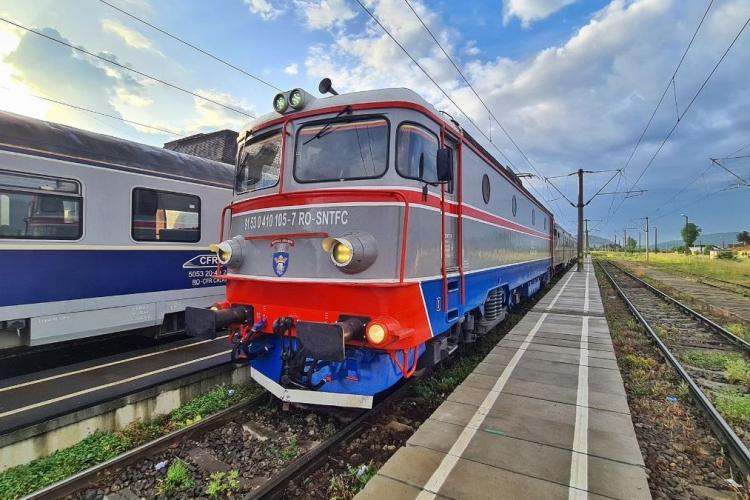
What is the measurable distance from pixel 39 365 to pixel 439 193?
6.75 metres

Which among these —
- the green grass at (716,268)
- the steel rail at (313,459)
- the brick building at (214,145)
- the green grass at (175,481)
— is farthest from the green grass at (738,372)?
the green grass at (716,268)

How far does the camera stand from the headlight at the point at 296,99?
4.71 metres

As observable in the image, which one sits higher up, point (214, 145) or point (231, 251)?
point (214, 145)

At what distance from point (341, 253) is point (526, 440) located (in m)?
2.63

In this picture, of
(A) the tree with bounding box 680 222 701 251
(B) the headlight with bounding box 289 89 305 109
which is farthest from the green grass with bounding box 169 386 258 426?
(A) the tree with bounding box 680 222 701 251

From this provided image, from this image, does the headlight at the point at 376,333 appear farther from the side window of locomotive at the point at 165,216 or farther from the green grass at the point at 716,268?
the green grass at the point at 716,268

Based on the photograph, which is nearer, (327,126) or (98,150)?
(327,126)

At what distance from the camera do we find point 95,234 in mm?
6531

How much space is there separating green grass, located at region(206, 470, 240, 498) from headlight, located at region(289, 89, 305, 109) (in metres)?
3.78

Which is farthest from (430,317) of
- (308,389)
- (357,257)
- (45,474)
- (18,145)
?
(18,145)

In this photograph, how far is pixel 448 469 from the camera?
12.0 ft

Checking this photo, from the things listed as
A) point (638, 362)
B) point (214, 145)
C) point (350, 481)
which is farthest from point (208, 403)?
point (214, 145)

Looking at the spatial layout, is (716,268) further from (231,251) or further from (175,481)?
(175,481)

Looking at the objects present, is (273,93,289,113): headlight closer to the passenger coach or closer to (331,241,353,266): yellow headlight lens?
the passenger coach
